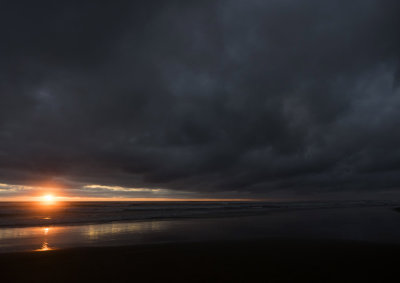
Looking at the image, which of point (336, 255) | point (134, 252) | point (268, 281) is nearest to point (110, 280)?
point (134, 252)

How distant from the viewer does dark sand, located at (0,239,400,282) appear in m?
9.77

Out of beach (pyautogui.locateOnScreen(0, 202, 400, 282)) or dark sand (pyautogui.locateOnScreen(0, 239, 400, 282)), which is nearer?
dark sand (pyautogui.locateOnScreen(0, 239, 400, 282))

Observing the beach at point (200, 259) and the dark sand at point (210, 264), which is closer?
the dark sand at point (210, 264)

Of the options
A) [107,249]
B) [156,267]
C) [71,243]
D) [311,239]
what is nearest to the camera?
[156,267]

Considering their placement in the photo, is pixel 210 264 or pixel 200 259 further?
pixel 200 259

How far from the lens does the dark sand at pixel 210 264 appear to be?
Result: 32.1ft

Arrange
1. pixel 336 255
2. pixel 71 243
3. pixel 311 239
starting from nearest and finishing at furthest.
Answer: pixel 336 255, pixel 71 243, pixel 311 239

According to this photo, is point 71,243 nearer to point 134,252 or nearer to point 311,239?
point 134,252

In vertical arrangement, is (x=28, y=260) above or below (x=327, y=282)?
above

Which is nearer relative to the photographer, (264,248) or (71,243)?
(264,248)

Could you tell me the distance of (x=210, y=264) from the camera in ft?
37.3

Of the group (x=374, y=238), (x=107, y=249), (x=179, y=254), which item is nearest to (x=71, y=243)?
(x=107, y=249)

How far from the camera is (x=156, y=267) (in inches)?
435

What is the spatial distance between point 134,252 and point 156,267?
3004 mm
